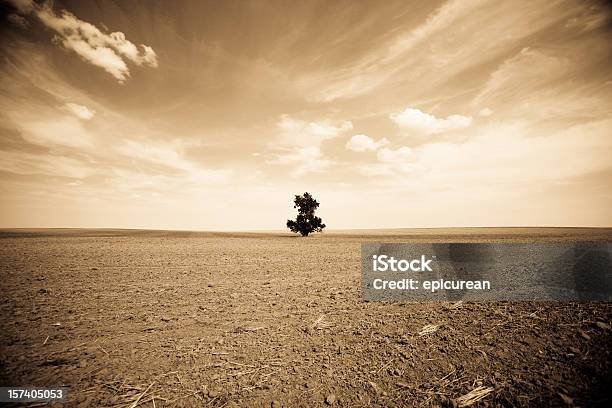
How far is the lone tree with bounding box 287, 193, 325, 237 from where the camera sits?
5569 cm

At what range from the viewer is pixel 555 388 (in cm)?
332

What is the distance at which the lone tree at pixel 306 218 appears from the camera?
55.7 metres

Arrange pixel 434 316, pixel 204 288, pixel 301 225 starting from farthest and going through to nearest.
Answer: pixel 301 225 < pixel 204 288 < pixel 434 316

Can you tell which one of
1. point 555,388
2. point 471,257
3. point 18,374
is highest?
point 471,257

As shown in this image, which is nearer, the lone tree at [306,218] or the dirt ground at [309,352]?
the dirt ground at [309,352]

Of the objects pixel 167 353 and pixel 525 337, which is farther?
pixel 167 353

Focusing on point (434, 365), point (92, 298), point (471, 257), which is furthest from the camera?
point (471, 257)

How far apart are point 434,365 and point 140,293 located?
8639 mm

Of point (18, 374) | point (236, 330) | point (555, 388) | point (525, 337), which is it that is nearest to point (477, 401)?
point (555, 388)

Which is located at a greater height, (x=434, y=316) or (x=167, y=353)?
(x=434, y=316)

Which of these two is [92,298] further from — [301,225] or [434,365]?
[301,225]

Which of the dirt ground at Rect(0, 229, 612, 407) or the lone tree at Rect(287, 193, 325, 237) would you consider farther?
the lone tree at Rect(287, 193, 325, 237)

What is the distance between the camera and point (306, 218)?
55.9m

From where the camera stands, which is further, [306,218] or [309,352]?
[306,218]
